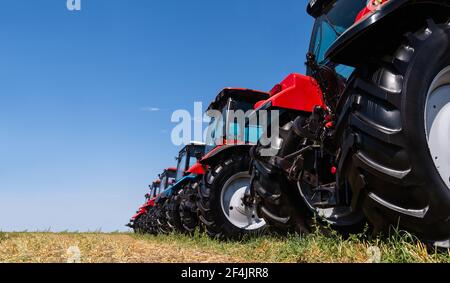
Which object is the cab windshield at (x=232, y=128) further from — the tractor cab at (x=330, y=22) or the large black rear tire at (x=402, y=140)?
the large black rear tire at (x=402, y=140)

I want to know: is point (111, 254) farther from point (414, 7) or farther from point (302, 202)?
point (414, 7)

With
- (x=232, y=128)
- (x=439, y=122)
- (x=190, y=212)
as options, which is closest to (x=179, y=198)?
(x=190, y=212)

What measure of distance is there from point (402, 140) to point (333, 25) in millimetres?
1961

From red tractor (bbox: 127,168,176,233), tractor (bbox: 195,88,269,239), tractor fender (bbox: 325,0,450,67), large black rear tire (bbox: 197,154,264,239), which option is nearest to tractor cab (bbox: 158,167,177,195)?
red tractor (bbox: 127,168,176,233)

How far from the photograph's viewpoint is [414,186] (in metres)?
2.37

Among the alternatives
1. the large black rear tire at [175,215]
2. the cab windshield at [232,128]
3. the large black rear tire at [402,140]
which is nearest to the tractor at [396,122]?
the large black rear tire at [402,140]

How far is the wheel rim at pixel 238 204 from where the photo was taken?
636cm

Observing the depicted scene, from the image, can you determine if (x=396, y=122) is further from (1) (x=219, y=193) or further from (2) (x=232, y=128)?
(2) (x=232, y=128)

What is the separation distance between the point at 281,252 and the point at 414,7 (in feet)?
6.13

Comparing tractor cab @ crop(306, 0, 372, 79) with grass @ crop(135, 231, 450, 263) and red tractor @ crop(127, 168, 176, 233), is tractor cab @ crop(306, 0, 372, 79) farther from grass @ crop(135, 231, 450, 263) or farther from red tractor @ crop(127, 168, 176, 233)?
red tractor @ crop(127, 168, 176, 233)

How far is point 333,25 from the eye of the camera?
4.06 metres

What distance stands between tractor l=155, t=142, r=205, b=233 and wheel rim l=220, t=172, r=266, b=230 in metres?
2.29

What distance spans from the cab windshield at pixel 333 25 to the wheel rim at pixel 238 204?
2.68 metres
